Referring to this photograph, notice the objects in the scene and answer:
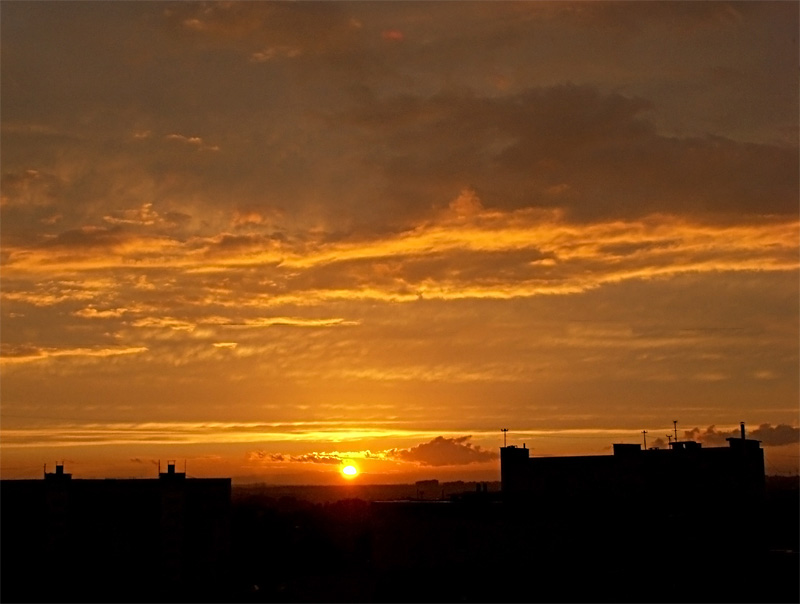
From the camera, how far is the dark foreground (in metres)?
55.7

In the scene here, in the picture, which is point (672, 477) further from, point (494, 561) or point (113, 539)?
point (113, 539)

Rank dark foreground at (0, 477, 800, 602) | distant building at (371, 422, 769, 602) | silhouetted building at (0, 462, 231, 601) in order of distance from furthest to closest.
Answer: silhouetted building at (0, 462, 231, 601) < distant building at (371, 422, 769, 602) < dark foreground at (0, 477, 800, 602)

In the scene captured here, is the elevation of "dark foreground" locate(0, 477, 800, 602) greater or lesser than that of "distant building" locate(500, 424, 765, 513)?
lesser

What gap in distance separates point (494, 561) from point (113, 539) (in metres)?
24.0

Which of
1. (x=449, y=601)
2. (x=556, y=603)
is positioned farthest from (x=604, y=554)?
(x=449, y=601)

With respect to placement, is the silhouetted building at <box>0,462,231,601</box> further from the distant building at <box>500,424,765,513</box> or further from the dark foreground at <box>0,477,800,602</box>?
the distant building at <box>500,424,765,513</box>

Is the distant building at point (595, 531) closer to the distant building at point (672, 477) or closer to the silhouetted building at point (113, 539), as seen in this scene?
the distant building at point (672, 477)

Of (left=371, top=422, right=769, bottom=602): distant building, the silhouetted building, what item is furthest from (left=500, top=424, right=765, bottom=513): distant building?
the silhouetted building

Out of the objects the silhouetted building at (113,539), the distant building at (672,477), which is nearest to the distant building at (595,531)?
the distant building at (672,477)

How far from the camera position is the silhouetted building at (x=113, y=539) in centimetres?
6231

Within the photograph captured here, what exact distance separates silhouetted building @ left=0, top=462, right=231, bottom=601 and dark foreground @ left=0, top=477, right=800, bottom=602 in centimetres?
11

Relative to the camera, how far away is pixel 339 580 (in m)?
74.2

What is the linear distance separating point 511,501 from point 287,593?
57.9 feet

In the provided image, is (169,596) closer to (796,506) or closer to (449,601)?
(449,601)
